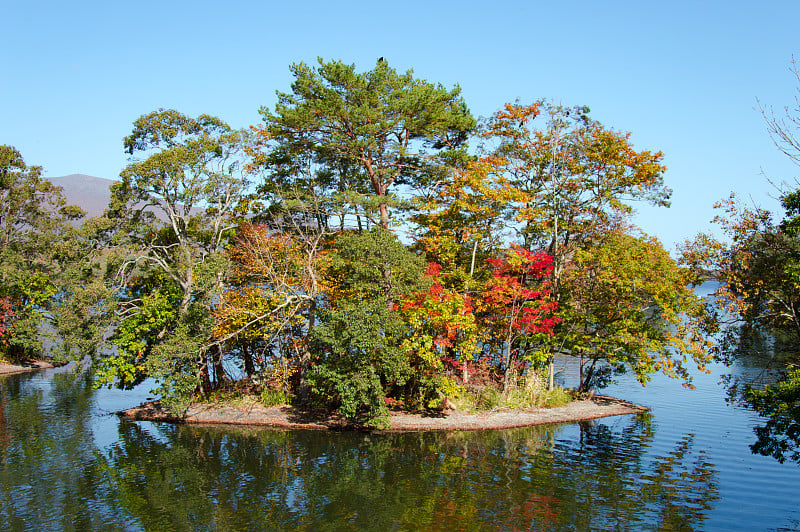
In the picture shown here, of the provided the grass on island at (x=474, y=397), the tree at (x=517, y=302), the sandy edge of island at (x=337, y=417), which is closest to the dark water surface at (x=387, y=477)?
the sandy edge of island at (x=337, y=417)

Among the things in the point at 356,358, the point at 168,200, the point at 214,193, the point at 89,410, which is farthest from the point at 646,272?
the point at 89,410

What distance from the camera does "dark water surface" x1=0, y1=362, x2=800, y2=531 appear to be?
1460 cm

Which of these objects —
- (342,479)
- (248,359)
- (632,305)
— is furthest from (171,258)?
(632,305)

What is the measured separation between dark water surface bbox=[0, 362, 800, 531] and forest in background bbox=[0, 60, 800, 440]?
2.73m

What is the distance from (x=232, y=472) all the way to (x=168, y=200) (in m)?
13.7

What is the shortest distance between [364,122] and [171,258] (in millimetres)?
11745

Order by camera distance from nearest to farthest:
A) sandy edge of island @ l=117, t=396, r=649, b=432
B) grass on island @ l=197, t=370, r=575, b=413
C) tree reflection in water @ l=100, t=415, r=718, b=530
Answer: tree reflection in water @ l=100, t=415, r=718, b=530, sandy edge of island @ l=117, t=396, r=649, b=432, grass on island @ l=197, t=370, r=575, b=413

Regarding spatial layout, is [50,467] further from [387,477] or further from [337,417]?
[387,477]

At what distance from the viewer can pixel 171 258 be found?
86.7ft

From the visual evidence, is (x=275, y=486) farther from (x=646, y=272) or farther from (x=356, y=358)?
(x=646, y=272)

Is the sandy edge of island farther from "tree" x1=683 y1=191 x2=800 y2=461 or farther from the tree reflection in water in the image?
"tree" x1=683 y1=191 x2=800 y2=461

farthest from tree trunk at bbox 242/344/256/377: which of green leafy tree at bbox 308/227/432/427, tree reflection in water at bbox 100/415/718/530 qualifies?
green leafy tree at bbox 308/227/432/427

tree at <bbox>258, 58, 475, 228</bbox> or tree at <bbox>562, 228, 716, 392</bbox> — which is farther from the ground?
tree at <bbox>258, 58, 475, 228</bbox>

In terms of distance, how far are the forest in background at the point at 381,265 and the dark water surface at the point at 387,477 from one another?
2.73m
